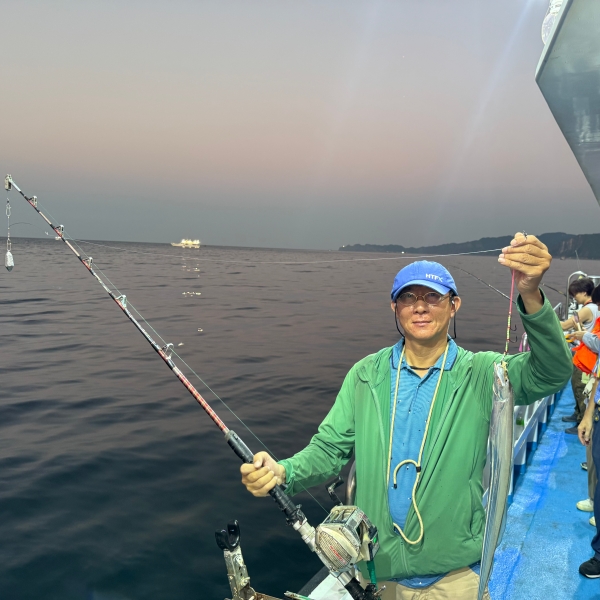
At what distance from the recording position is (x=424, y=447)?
2.35 metres

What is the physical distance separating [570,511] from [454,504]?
372cm

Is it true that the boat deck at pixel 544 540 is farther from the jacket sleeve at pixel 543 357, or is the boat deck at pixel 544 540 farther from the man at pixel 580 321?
the jacket sleeve at pixel 543 357

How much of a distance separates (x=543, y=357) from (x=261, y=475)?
1.29 m

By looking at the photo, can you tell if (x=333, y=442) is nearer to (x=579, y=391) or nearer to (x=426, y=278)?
(x=426, y=278)

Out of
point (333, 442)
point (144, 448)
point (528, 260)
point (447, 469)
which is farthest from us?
point (144, 448)

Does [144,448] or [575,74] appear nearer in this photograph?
[575,74]

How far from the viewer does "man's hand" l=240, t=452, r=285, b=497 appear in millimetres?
2357

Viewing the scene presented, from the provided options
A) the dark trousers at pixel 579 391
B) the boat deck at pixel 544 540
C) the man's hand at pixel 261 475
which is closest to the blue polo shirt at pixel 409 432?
the man's hand at pixel 261 475

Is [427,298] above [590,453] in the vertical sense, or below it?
above

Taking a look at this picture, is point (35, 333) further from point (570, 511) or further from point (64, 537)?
point (570, 511)

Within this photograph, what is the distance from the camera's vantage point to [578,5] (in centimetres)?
254

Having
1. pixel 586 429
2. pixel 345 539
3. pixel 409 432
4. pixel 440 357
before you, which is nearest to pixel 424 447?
pixel 409 432

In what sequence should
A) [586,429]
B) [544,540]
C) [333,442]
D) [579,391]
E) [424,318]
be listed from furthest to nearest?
[579,391] < [544,540] < [586,429] < [333,442] < [424,318]

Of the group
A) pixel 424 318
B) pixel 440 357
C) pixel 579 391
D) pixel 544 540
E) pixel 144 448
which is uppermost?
pixel 424 318
